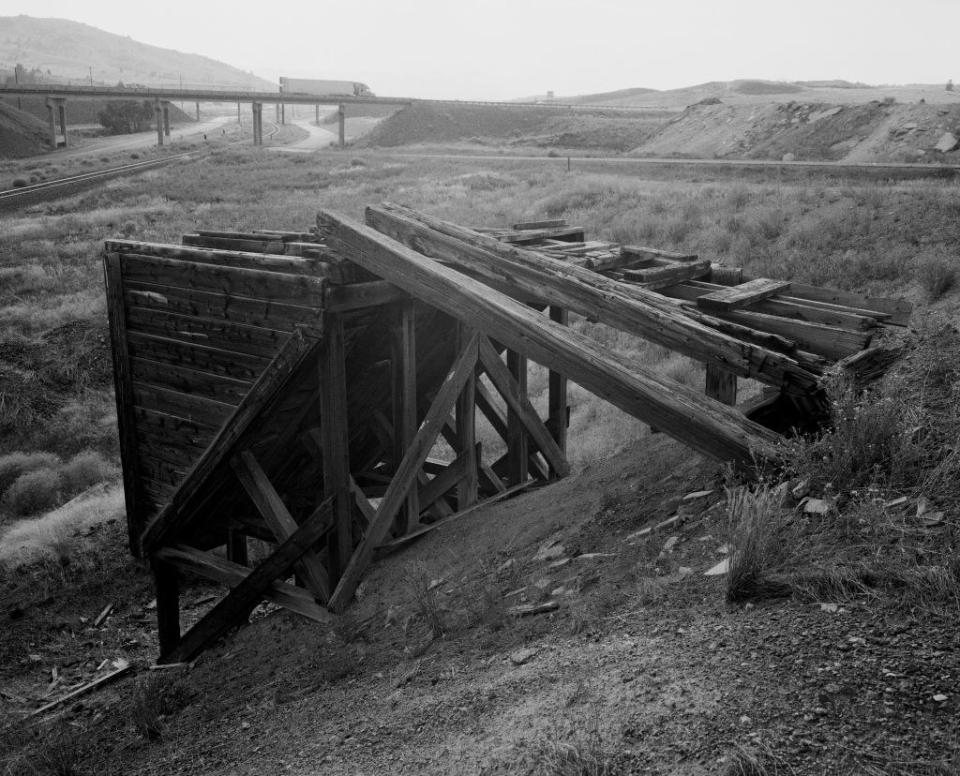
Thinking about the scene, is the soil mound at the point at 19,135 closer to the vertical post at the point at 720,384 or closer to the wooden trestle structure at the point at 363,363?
the wooden trestle structure at the point at 363,363

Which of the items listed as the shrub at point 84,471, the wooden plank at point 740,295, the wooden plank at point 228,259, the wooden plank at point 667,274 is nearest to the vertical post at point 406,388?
the wooden plank at point 228,259

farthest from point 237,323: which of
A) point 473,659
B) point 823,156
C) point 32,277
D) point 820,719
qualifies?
point 823,156

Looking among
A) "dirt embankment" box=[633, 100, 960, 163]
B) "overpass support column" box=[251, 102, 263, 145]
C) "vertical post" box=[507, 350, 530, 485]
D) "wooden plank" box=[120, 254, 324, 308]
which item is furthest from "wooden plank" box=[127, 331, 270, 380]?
"overpass support column" box=[251, 102, 263, 145]

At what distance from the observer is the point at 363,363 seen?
7.64 m

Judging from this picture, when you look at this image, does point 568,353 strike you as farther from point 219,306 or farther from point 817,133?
point 817,133

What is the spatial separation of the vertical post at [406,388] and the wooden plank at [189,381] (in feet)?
4.10

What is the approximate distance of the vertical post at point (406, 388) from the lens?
22.3ft

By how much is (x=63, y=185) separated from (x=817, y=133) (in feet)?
118

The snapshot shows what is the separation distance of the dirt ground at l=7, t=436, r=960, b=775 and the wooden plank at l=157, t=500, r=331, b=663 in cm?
38

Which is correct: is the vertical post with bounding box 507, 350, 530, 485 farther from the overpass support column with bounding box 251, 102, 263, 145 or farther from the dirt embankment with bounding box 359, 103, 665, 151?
the overpass support column with bounding box 251, 102, 263, 145

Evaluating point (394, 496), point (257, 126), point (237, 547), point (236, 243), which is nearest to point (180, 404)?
point (236, 243)

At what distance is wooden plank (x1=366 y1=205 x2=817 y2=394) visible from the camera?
15.0 feet

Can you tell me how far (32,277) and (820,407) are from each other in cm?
2114

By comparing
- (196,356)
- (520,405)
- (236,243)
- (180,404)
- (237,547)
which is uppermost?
(236,243)
